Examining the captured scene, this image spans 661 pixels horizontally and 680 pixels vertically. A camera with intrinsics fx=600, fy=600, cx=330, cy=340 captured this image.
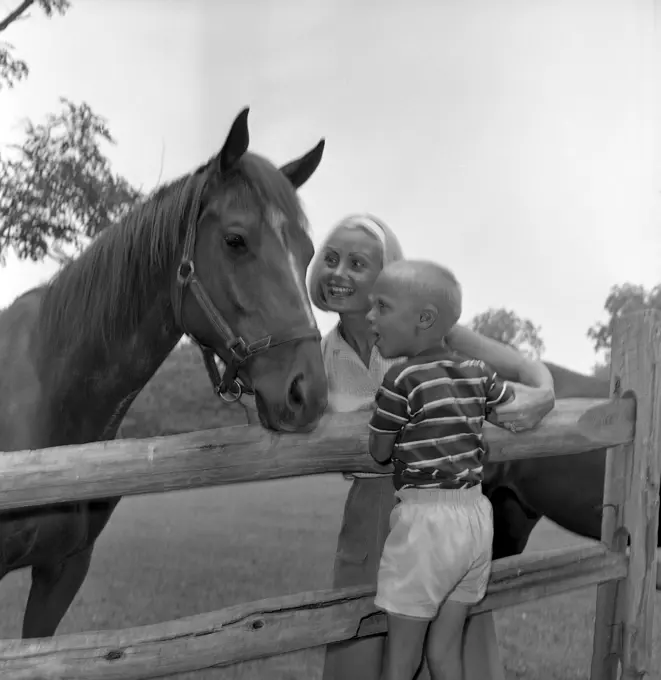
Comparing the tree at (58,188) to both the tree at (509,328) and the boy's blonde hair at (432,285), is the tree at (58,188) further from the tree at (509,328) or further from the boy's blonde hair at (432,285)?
the tree at (509,328)

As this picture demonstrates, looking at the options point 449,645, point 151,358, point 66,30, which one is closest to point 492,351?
point 449,645

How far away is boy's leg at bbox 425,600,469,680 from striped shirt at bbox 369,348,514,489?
1.04 ft

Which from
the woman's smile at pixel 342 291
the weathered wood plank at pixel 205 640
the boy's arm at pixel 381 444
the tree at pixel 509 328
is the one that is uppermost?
the tree at pixel 509 328

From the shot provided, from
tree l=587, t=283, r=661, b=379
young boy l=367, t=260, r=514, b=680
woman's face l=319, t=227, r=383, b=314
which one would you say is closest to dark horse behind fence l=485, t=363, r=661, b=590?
woman's face l=319, t=227, r=383, b=314

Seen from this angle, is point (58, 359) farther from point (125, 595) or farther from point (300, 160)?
point (125, 595)

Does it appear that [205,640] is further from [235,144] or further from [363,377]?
[235,144]

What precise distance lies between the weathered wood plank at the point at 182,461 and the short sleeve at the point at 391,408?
0.84ft

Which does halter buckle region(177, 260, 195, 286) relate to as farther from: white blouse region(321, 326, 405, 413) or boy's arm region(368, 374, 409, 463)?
boy's arm region(368, 374, 409, 463)

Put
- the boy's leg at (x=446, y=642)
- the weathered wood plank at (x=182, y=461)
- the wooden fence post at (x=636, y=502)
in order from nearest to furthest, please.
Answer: the weathered wood plank at (x=182, y=461) → the boy's leg at (x=446, y=642) → the wooden fence post at (x=636, y=502)

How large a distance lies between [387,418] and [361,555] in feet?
2.14

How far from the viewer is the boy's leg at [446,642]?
139cm

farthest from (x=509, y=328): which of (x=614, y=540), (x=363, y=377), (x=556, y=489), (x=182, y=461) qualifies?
(x=182, y=461)

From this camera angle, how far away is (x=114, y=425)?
197cm

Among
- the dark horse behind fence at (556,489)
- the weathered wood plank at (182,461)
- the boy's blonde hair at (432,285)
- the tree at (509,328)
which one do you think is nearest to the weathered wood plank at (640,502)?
the weathered wood plank at (182,461)
